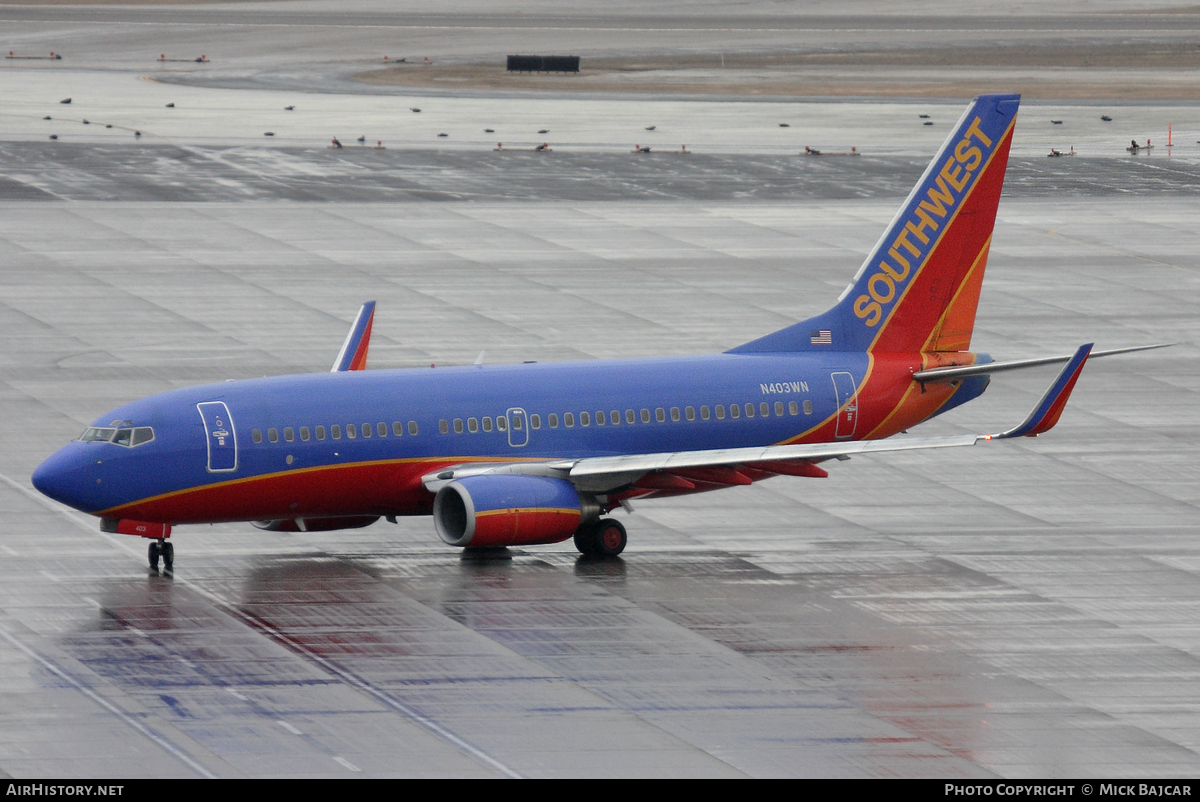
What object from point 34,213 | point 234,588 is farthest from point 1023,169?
point 234,588

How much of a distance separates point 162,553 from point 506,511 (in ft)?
23.4

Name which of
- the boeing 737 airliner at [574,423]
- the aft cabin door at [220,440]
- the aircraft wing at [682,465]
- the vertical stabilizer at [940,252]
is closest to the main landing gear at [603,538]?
the boeing 737 airliner at [574,423]

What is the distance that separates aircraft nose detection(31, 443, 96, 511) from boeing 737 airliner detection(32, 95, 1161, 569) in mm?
42

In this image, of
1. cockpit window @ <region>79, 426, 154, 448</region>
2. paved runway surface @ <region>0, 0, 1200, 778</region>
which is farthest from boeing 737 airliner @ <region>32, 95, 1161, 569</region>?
paved runway surface @ <region>0, 0, 1200, 778</region>

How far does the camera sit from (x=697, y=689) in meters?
34.0

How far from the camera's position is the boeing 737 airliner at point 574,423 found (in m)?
41.2

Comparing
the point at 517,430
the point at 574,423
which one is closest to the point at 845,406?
the point at 574,423

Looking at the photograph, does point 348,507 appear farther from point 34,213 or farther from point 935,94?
point 935,94

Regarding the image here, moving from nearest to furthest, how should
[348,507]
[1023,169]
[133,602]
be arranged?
[133,602] < [348,507] < [1023,169]

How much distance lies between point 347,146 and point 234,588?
69927mm

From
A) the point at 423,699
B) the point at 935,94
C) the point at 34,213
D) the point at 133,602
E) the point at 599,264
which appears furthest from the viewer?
the point at 935,94

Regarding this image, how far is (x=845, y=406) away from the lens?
46969 millimetres

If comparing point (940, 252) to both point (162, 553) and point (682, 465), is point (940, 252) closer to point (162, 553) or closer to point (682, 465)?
point (682, 465)

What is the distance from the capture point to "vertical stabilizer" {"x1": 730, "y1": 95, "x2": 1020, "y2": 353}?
160 ft
